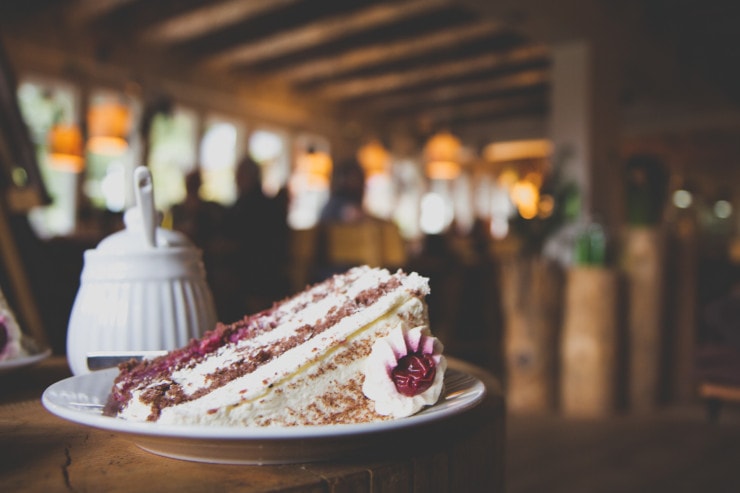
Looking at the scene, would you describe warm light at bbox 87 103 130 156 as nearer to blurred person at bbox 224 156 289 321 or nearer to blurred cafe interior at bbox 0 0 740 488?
blurred cafe interior at bbox 0 0 740 488

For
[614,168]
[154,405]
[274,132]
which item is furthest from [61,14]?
[154,405]

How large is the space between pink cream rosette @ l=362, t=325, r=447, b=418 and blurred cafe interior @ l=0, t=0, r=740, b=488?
0.62m

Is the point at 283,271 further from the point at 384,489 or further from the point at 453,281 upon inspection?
the point at 384,489

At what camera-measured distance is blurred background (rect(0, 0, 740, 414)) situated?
413cm

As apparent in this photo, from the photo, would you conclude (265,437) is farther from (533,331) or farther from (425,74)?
(425,74)

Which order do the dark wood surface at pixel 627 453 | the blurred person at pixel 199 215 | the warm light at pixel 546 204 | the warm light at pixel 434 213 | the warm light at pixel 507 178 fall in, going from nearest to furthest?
the dark wood surface at pixel 627 453 → the blurred person at pixel 199 215 → the warm light at pixel 546 204 → the warm light at pixel 434 213 → the warm light at pixel 507 178

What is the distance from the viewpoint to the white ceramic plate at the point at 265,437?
0.59m

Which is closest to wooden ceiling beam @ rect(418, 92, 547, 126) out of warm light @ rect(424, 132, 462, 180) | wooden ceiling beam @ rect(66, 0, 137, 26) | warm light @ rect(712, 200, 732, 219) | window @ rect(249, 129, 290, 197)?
warm light @ rect(424, 132, 462, 180)

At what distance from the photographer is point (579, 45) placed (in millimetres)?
6230

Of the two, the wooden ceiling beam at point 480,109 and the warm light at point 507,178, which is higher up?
the wooden ceiling beam at point 480,109

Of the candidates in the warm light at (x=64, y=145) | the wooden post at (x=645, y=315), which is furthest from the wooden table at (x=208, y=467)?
the warm light at (x=64, y=145)

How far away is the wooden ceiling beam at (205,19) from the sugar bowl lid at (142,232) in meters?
5.65

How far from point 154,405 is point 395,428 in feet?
0.83

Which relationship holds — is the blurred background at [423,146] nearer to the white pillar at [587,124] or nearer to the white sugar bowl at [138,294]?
the white pillar at [587,124]
